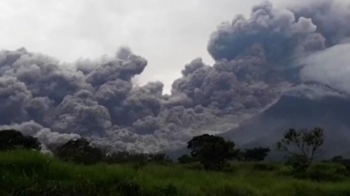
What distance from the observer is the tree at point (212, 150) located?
3878 cm

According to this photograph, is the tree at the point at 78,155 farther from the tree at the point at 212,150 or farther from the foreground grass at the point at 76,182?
the tree at the point at 212,150

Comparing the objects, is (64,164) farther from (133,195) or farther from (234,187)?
(234,187)

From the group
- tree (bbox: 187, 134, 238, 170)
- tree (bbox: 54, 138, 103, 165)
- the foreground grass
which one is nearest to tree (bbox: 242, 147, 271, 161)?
tree (bbox: 187, 134, 238, 170)

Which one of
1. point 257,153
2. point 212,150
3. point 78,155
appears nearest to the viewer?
point 78,155

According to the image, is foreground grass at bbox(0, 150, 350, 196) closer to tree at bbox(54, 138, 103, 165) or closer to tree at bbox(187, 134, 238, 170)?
tree at bbox(54, 138, 103, 165)

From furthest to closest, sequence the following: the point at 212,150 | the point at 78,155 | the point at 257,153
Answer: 1. the point at 257,153
2. the point at 212,150
3. the point at 78,155

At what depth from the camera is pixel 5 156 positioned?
427 inches

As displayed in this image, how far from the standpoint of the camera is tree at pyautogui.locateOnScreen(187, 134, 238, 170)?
3878 cm

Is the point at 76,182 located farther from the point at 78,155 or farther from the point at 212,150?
the point at 212,150

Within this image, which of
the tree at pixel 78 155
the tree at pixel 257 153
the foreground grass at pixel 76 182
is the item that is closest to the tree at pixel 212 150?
the tree at pixel 78 155

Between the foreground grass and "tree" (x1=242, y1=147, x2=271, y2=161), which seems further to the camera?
"tree" (x1=242, y1=147, x2=271, y2=161)

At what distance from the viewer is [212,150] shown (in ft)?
133

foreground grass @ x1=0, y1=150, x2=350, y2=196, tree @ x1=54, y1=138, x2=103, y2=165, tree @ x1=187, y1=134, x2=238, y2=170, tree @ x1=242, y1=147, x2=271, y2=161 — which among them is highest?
tree @ x1=242, y1=147, x2=271, y2=161

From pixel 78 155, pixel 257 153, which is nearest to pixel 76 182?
pixel 78 155
